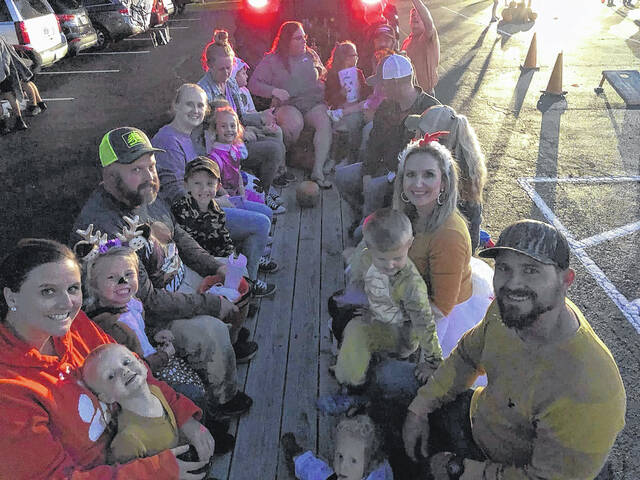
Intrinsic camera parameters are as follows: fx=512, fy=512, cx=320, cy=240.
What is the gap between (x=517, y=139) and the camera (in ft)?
24.6

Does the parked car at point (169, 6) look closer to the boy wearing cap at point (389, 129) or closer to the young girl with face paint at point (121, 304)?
the boy wearing cap at point (389, 129)

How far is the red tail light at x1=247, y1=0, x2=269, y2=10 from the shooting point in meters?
7.91

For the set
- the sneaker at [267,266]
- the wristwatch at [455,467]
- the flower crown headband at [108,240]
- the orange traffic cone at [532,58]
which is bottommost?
the orange traffic cone at [532,58]

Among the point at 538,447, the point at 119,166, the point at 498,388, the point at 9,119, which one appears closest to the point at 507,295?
the point at 498,388

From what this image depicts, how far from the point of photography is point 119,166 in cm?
297

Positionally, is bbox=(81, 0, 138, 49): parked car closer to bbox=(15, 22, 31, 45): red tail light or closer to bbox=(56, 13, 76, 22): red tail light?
bbox=(56, 13, 76, 22): red tail light

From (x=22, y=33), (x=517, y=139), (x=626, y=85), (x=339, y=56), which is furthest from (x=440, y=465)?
(x=22, y=33)

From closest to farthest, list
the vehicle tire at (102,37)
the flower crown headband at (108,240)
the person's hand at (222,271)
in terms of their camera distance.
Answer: the flower crown headband at (108,240)
the person's hand at (222,271)
the vehicle tire at (102,37)

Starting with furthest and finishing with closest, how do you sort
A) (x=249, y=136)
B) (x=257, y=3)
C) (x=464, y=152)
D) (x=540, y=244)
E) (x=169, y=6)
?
(x=169, y=6) → (x=257, y=3) → (x=249, y=136) → (x=464, y=152) → (x=540, y=244)

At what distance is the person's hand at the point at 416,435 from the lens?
2439 millimetres

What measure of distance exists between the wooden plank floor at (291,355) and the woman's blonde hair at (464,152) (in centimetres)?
140

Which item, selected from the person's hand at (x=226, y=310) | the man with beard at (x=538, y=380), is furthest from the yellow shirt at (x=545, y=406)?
the person's hand at (x=226, y=310)

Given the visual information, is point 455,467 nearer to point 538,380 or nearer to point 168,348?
point 538,380

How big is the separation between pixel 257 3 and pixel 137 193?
19.6ft
